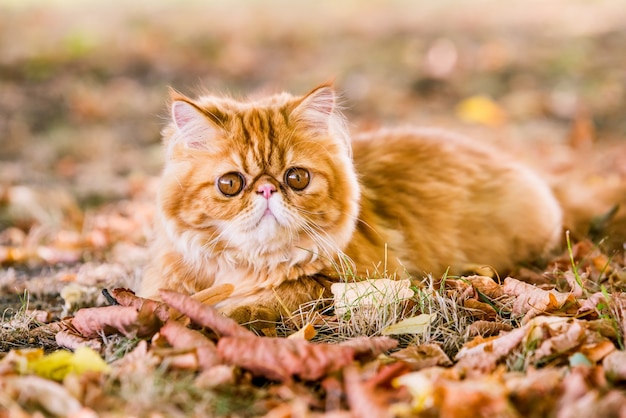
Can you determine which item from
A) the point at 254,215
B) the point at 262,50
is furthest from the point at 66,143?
the point at 254,215

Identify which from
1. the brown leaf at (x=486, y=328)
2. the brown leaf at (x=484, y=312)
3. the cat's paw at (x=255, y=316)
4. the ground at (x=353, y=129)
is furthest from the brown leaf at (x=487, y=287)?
the cat's paw at (x=255, y=316)

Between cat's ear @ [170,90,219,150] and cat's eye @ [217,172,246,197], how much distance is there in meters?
0.18

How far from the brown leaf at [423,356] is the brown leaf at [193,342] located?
611 mm

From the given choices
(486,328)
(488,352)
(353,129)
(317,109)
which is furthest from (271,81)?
(488,352)

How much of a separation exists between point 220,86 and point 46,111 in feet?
6.00

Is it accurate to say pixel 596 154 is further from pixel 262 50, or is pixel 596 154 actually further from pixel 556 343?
pixel 262 50

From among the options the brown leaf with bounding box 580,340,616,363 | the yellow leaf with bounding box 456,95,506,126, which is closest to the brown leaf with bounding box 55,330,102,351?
the brown leaf with bounding box 580,340,616,363

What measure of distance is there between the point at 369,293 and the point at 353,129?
13.1ft

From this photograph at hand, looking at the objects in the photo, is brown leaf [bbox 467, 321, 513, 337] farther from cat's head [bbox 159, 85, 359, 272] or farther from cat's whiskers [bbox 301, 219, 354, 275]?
cat's head [bbox 159, 85, 359, 272]

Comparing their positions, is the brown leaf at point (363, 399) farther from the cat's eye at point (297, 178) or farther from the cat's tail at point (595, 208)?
the cat's tail at point (595, 208)

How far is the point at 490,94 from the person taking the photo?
7102 mm

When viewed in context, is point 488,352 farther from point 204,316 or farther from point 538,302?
point 204,316

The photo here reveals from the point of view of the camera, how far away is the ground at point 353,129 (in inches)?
75.7

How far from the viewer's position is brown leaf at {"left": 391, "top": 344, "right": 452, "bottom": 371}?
2146 mm
